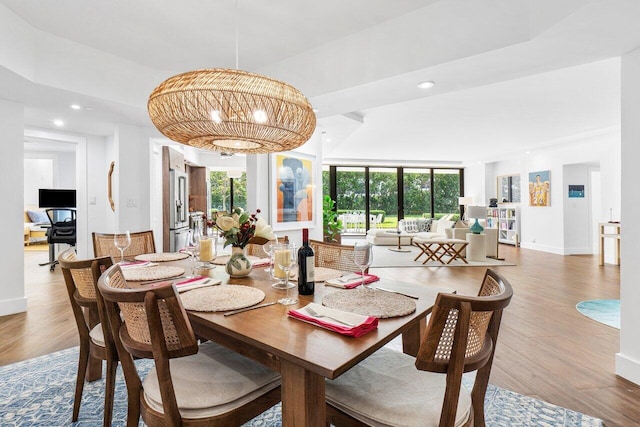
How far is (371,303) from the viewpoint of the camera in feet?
4.44

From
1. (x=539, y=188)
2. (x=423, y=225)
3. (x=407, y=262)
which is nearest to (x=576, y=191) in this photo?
(x=539, y=188)

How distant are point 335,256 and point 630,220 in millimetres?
1962

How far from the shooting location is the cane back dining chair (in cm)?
230

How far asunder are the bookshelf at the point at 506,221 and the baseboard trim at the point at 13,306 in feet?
31.2

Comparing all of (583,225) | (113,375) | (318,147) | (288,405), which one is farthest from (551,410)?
(583,225)

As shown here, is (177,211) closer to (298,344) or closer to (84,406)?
(84,406)

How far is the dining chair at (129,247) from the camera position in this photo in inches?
106

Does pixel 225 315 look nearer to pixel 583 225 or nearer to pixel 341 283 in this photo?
pixel 341 283

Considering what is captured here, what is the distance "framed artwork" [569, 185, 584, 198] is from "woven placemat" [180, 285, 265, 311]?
28.1ft

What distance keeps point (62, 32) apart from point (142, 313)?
2.91 m

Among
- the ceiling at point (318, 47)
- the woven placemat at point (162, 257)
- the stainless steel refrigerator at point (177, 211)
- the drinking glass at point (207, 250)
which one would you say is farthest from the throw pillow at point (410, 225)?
the drinking glass at point (207, 250)

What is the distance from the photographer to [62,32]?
2.75 meters

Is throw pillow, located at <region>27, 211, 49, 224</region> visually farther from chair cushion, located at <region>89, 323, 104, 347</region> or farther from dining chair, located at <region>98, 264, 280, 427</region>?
dining chair, located at <region>98, 264, 280, 427</region>

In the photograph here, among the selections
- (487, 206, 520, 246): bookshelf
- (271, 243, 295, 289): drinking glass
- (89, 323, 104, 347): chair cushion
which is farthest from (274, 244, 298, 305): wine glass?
(487, 206, 520, 246): bookshelf
